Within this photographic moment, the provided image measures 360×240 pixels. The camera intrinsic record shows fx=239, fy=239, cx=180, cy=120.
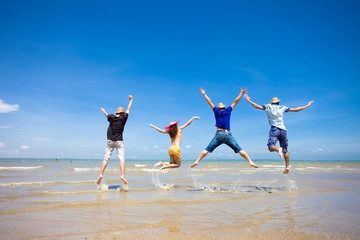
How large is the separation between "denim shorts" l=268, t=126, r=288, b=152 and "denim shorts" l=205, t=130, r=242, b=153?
3.73 feet

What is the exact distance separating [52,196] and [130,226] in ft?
12.1

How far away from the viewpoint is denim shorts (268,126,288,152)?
25.7 ft

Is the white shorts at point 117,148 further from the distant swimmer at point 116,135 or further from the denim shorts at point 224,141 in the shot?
the denim shorts at point 224,141

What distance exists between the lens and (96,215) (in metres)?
4.39

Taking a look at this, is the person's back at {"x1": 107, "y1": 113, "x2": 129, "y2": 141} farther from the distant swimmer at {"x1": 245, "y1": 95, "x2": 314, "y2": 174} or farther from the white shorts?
the distant swimmer at {"x1": 245, "y1": 95, "x2": 314, "y2": 174}

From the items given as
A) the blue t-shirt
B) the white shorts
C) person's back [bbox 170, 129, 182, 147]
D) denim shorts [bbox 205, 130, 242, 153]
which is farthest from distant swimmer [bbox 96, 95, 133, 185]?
the blue t-shirt

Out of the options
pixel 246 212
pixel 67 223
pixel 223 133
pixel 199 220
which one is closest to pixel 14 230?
pixel 67 223

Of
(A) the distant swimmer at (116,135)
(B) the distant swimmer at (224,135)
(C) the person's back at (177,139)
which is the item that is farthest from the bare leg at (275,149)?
(A) the distant swimmer at (116,135)

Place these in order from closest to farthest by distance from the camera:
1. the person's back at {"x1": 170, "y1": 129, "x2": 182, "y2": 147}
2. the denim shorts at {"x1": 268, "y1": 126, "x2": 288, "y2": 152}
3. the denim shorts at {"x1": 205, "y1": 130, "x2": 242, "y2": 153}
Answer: the denim shorts at {"x1": 205, "y1": 130, "x2": 242, "y2": 153}
the denim shorts at {"x1": 268, "y1": 126, "x2": 288, "y2": 152}
the person's back at {"x1": 170, "y1": 129, "x2": 182, "y2": 147}

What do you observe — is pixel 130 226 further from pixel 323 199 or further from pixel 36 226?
pixel 323 199

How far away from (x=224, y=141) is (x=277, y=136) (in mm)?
1833

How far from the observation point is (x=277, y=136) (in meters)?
7.90

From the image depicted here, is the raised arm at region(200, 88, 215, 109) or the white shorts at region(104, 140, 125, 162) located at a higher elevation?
the raised arm at region(200, 88, 215, 109)

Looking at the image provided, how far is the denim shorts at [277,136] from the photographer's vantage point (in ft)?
25.7
